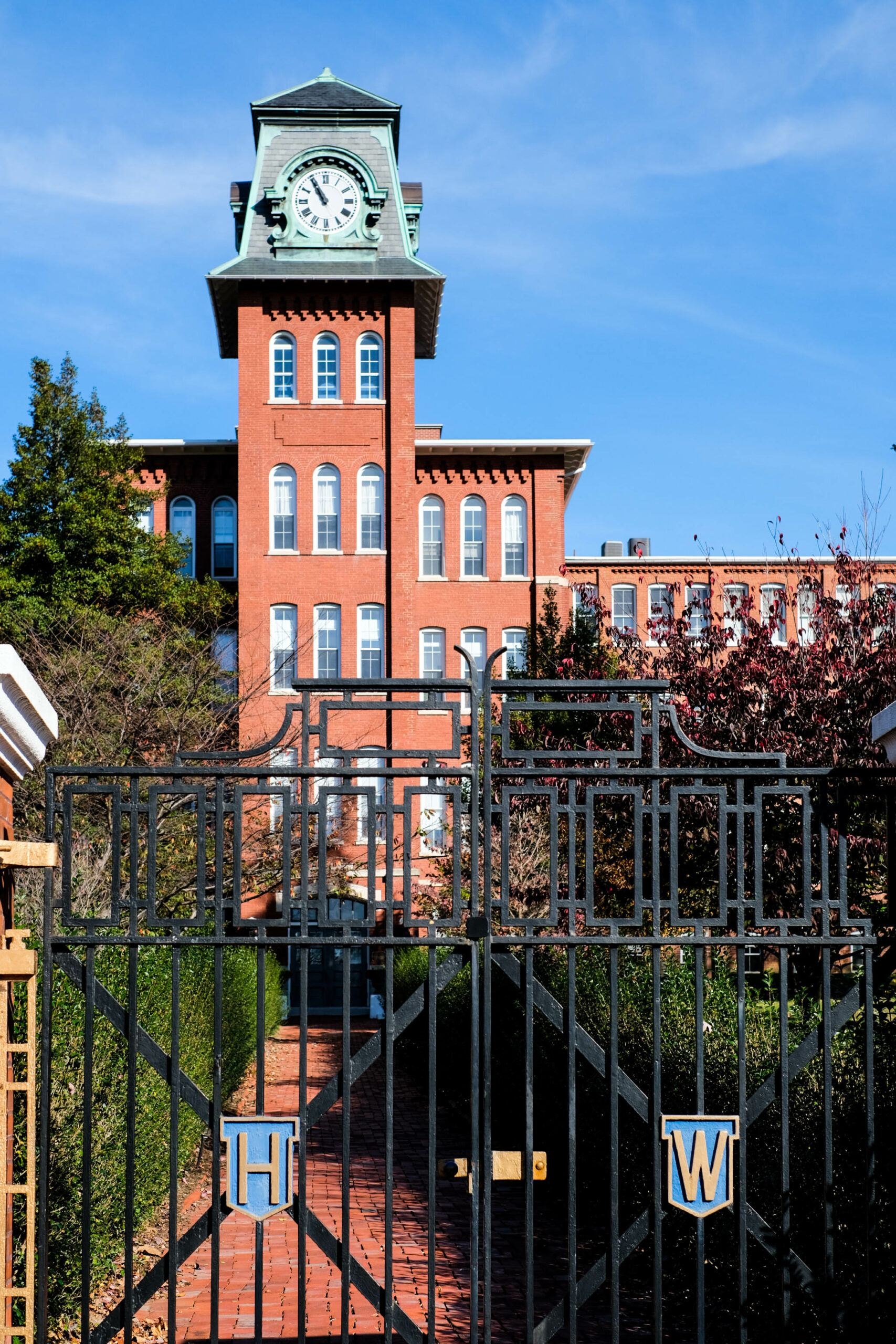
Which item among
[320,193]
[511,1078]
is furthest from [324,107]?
[511,1078]

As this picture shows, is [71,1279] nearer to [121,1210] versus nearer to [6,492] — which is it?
[121,1210]

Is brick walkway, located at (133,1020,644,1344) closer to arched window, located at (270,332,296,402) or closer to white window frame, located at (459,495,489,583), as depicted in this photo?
white window frame, located at (459,495,489,583)

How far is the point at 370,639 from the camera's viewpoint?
1378 inches

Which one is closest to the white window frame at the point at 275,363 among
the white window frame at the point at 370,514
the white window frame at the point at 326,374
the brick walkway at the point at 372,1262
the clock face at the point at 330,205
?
the white window frame at the point at 326,374

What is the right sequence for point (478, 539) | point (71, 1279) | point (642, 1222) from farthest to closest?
1. point (478, 539)
2. point (71, 1279)
3. point (642, 1222)

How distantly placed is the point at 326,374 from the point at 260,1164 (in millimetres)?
31438

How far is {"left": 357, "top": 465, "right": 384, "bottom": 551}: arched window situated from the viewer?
115 feet

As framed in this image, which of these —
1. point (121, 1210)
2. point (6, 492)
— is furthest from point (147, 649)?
point (121, 1210)

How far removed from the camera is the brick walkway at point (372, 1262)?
7.93 meters

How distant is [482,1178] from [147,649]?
18.1 metres

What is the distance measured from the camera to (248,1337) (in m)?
7.25

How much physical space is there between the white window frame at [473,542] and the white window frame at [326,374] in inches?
184

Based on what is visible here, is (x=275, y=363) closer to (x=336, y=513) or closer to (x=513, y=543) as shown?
(x=336, y=513)

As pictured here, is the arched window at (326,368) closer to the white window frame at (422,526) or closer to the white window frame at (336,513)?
the white window frame at (336,513)
